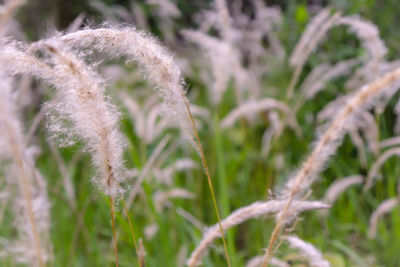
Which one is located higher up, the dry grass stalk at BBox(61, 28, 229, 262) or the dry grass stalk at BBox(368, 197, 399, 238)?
the dry grass stalk at BBox(61, 28, 229, 262)

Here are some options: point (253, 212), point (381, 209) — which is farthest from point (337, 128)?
point (381, 209)

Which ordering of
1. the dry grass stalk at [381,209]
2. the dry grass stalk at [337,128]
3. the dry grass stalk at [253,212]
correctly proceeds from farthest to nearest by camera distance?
the dry grass stalk at [381,209], the dry grass stalk at [253,212], the dry grass stalk at [337,128]

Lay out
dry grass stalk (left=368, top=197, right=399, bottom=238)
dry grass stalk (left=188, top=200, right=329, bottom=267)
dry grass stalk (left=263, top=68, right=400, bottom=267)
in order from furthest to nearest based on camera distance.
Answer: dry grass stalk (left=368, top=197, right=399, bottom=238) < dry grass stalk (left=188, top=200, right=329, bottom=267) < dry grass stalk (left=263, top=68, right=400, bottom=267)

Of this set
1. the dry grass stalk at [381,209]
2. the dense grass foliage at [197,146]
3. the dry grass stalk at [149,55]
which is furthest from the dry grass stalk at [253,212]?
the dry grass stalk at [381,209]

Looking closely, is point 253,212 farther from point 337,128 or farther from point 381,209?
point 381,209

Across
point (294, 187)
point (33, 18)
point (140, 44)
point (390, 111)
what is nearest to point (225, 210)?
point (294, 187)

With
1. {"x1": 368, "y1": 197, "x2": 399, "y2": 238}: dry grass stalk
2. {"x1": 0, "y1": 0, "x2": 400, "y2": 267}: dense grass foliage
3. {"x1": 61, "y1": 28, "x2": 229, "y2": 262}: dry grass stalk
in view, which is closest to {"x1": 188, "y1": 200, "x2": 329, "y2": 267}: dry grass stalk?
{"x1": 0, "y1": 0, "x2": 400, "y2": 267}: dense grass foliage

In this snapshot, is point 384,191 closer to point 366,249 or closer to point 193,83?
point 366,249

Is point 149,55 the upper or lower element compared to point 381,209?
upper

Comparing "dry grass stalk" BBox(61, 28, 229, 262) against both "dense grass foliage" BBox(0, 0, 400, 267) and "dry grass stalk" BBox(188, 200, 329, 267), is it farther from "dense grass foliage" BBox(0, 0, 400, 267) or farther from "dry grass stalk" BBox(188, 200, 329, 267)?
"dry grass stalk" BBox(188, 200, 329, 267)

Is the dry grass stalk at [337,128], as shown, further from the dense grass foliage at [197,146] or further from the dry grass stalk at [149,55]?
the dry grass stalk at [149,55]

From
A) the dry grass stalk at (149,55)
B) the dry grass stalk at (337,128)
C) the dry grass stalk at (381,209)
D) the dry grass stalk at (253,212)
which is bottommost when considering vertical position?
the dry grass stalk at (381,209)
